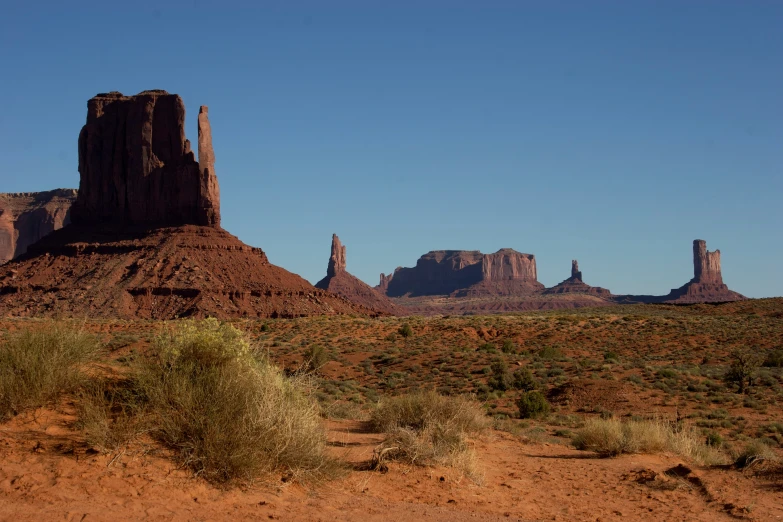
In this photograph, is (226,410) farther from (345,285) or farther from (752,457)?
(345,285)

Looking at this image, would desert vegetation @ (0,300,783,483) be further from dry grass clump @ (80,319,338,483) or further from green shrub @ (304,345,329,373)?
green shrub @ (304,345,329,373)

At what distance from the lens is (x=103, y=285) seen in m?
63.5

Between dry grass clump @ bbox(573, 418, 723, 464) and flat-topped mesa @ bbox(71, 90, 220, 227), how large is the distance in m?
70.5

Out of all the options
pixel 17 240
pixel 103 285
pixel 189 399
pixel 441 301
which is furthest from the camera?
pixel 441 301

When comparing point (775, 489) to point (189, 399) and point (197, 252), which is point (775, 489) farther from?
point (197, 252)

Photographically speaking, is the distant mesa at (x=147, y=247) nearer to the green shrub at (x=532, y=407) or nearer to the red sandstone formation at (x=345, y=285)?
the green shrub at (x=532, y=407)

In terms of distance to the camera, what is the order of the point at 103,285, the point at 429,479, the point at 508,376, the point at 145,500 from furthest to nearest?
the point at 103,285, the point at 508,376, the point at 429,479, the point at 145,500

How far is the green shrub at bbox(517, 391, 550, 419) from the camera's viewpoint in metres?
20.6

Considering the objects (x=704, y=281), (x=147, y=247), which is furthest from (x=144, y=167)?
(x=704, y=281)

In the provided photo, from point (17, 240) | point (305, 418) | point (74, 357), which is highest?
point (17, 240)

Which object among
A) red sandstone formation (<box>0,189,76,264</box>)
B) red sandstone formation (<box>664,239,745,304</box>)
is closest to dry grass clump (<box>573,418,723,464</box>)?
red sandstone formation (<box>0,189,76,264</box>)

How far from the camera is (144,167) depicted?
81562 mm

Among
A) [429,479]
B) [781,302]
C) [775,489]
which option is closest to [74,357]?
[429,479]

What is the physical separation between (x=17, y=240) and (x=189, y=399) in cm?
13737
